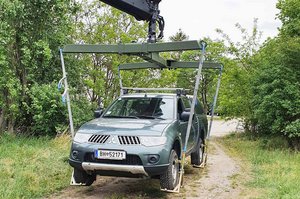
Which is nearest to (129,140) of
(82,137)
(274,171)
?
(82,137)

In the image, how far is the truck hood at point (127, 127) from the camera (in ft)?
19.6

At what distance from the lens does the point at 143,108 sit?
24.2 feet

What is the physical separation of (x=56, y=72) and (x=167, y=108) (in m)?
7.05

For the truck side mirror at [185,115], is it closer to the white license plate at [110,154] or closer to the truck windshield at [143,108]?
the truck windshield at [143,108]

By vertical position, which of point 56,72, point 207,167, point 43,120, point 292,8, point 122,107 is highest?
point 292,8

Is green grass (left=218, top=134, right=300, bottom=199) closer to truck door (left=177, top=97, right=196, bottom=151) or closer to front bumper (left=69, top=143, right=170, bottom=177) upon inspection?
truck door (left=177, top=97, right=196, bottom=151)

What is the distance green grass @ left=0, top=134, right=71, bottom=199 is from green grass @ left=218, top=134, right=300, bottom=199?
12.7 ft

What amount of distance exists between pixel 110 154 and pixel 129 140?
38cm

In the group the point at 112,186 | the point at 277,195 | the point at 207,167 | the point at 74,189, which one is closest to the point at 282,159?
the point at 207,167

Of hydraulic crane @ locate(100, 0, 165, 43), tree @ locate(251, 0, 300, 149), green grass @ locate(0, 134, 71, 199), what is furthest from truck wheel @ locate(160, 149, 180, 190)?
tree @ locate(251, 0, 300, 149)

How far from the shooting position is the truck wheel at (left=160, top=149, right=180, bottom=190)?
6004 mm

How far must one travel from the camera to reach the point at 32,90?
11867mm

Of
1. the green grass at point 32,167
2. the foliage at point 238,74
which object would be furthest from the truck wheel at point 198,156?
the foliage at point 238,74

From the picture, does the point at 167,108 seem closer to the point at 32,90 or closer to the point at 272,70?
the point at 32,90
